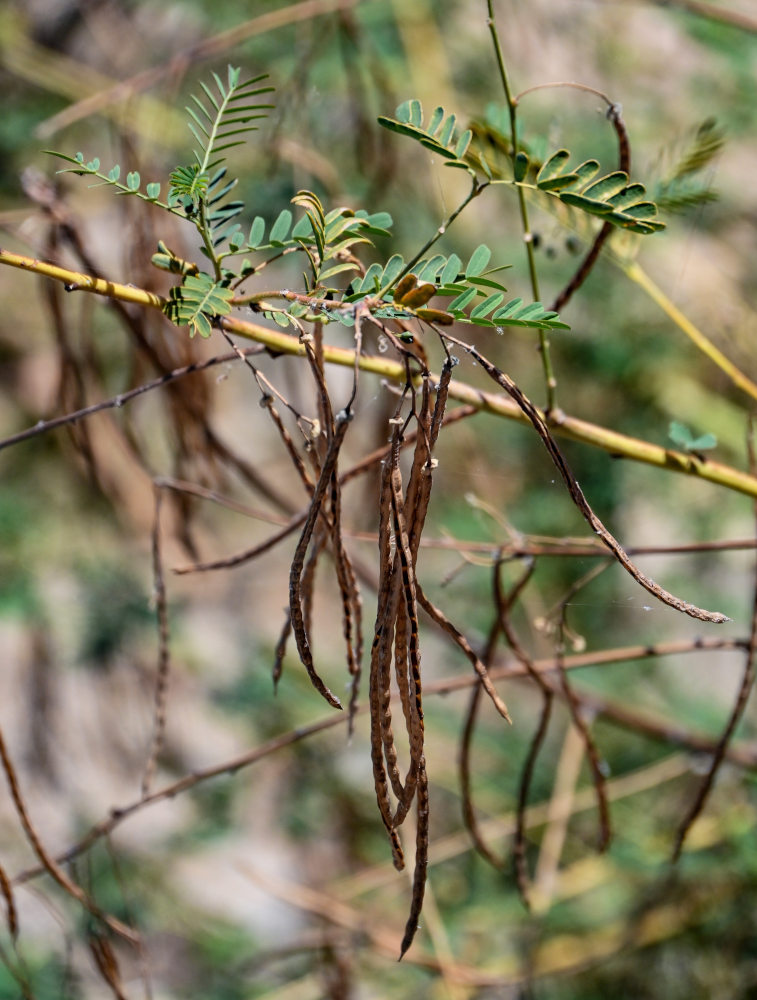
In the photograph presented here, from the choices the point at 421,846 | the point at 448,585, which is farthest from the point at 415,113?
the point at 448,585

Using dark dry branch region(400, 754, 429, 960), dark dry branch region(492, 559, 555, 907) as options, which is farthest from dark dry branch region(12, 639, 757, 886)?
dark dry branch region(400, 754, 429, 960)

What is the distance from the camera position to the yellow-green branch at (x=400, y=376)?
0.33 metres

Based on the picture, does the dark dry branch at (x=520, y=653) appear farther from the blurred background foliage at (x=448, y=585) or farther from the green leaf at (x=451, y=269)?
the blurred background foliage at (x=448, y=585)

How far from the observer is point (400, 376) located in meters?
0.39

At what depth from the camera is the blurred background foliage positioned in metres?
0.98

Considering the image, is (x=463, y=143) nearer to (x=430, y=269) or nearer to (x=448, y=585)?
(x=430, y=269)

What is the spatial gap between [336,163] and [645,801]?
32.2 inches

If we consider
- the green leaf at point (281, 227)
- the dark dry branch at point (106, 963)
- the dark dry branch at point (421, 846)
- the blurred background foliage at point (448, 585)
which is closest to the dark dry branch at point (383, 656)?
the dark dry branch at point (421, 846)

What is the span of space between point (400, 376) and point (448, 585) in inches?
25.3

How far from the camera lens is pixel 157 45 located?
60.4 inches

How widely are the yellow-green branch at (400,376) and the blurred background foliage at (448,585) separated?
0.46 m

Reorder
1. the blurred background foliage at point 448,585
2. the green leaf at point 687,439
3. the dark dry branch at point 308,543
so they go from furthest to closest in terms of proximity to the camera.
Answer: the blurred background foliage at point 448,585 → the green leaf at point 687,439 → the dark dry branch at point 308,543

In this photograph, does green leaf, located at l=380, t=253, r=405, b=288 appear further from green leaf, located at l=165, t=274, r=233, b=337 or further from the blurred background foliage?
the blurred background foliage

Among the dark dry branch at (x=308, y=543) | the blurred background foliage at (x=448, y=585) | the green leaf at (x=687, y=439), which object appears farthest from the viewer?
the blurred background foliage at (x=448, y=585)
